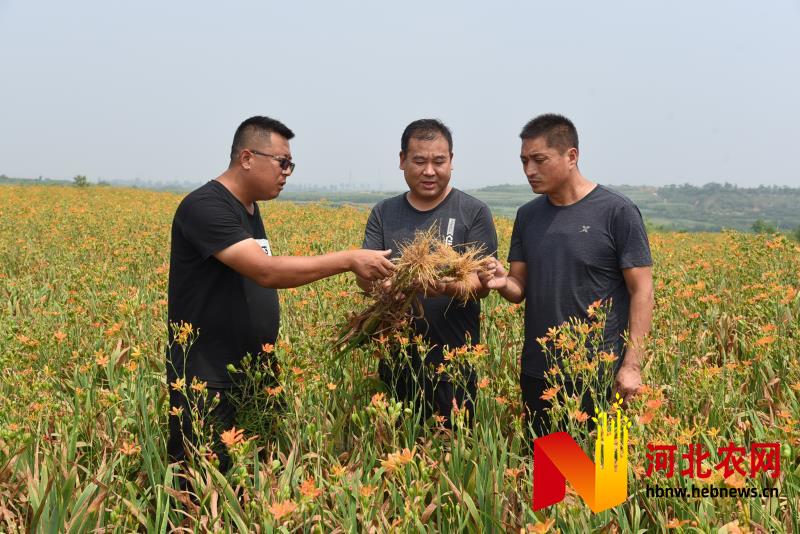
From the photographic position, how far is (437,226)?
2865 millimetres

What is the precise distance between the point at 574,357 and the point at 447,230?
3.43 ft

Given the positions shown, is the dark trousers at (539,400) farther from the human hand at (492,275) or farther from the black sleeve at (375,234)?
the black sleeve at (375,234)

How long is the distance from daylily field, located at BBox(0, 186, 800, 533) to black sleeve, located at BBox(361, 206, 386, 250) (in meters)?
0.43

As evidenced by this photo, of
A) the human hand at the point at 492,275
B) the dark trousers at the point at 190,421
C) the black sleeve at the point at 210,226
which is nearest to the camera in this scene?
the black sleeve at the point at 210,226

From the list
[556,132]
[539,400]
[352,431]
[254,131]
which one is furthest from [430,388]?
[254,131]

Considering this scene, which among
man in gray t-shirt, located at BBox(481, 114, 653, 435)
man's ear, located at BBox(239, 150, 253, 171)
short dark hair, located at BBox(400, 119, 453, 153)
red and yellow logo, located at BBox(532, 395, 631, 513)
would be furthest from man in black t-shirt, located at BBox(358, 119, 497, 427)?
red and yellow logo, located at BBox(532, 395, 631, 513)

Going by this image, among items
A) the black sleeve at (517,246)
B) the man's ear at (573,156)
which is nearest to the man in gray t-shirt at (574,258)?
the man's ear at (573,156)

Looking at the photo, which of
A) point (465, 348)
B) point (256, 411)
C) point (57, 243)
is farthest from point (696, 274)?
point (57, 243)

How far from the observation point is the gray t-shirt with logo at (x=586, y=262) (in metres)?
2.61

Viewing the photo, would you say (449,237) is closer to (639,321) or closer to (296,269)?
(296,269)

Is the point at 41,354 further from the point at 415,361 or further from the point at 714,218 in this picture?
the point at 714,218

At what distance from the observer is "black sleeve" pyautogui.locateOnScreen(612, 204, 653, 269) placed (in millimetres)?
2574

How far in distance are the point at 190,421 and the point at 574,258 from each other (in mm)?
1826

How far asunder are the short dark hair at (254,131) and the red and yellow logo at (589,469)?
5.60 ft
